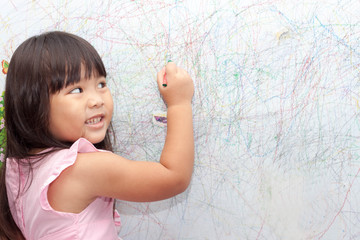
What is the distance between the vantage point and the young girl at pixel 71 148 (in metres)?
0.74

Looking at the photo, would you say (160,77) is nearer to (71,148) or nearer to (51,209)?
(71,148)

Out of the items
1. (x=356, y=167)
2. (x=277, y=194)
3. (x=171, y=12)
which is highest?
(x=171, y=12)

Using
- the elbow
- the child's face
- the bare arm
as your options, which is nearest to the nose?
the child's face

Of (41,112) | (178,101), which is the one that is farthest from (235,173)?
(41,112)

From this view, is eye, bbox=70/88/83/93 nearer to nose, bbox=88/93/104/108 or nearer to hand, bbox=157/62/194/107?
nose, bbox=88/93/104/108

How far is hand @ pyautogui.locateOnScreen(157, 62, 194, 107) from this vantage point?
2.75ft

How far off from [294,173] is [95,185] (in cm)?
44

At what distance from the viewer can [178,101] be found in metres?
0.84

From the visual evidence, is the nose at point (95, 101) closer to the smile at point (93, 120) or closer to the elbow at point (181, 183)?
the smile at point (93, 120)

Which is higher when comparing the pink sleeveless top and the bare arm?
the bare arm

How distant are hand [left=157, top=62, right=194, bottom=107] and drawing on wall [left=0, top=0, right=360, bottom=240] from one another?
0.06 ft

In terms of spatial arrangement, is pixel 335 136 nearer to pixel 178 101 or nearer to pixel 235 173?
pixel 235 173

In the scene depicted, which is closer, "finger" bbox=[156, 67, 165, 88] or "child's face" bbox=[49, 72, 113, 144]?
"child's face" bbox=[49, 72, 113, 144]

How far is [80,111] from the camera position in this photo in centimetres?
76
